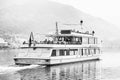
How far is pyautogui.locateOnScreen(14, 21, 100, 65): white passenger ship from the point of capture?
47494 mm

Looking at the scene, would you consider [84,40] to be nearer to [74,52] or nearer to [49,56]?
[74,52]

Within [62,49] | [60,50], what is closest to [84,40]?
[62,49]

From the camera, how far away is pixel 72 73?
4184cm

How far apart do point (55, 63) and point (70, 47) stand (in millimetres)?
5850

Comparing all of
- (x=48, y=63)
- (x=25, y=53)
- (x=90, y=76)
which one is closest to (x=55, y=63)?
(x=48, y=63)

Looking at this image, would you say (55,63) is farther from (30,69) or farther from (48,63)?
(30,69)

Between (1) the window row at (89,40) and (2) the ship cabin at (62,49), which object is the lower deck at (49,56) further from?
(1) the window row at (89,40)

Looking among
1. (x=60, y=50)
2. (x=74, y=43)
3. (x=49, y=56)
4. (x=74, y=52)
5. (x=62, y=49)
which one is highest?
(x=74, y=43)

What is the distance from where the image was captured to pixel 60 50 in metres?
50.0

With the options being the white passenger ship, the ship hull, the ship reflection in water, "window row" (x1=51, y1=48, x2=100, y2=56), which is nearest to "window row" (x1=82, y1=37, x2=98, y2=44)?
the white passenger ship

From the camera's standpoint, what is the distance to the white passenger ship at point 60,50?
47494mm

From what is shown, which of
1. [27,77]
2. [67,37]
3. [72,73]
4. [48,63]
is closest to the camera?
[27,77]

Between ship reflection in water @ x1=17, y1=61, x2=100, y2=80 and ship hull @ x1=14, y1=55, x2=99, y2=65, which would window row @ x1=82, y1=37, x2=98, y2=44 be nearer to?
ship hull @ x1=14, y1=55, x2=99, y2=65

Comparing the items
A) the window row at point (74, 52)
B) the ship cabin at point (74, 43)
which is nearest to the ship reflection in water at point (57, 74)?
the window row at point (74, 52)
